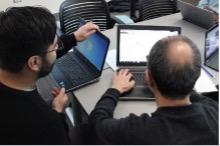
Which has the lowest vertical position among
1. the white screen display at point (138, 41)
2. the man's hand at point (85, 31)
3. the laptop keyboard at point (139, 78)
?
the laptop keyboard at point (139, 78)

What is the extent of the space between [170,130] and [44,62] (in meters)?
0.59

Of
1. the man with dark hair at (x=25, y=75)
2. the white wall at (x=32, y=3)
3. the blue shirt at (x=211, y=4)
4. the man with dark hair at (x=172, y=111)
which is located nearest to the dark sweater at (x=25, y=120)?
the man with dark hair at (x=25, y=75)

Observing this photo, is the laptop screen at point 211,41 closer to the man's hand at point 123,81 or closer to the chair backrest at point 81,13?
the man's hand at point 123,81

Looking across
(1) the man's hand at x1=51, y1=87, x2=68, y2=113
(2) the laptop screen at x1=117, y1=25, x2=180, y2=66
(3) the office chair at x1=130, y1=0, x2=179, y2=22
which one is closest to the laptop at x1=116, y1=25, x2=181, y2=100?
(2) the laptop screen at x1=117, y1=25, x2=180, y2=66

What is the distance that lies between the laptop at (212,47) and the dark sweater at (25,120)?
1.06 metres

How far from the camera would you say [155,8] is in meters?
2.63

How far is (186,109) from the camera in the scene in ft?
3.09

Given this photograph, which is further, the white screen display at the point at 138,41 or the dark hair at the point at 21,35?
the white screen display at the point at 138,41

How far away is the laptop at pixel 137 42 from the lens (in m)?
1.54

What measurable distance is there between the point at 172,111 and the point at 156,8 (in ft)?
6.16

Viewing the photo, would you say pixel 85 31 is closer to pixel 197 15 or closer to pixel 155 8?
pixel 197 15

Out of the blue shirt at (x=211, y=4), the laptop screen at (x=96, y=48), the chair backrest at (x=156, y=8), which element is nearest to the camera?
the laptop screen at (x=96, y=48)

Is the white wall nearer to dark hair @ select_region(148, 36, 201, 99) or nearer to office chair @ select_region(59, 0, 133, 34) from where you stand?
office chair @ select_region(59, 0, 133, 34)

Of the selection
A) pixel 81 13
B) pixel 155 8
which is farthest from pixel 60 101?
pixel 155 8
